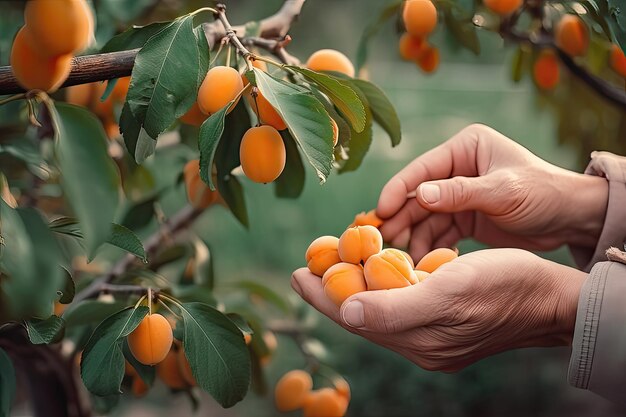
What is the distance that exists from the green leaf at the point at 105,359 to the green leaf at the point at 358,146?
282mm

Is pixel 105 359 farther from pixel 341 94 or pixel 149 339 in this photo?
pixel 341 94

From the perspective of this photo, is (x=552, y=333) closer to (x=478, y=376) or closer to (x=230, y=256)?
(x=478, y=376)

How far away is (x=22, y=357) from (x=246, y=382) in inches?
15.3

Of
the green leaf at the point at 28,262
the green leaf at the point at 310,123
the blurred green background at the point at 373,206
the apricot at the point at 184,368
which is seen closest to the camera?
the green leaf at the point at 28,262

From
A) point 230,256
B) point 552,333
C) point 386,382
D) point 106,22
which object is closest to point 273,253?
point 230,256

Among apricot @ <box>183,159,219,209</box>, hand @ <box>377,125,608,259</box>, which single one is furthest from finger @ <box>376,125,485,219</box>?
apricot @ <box>183,159,219,209</box>

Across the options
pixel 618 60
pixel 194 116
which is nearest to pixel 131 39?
pixel 194 116

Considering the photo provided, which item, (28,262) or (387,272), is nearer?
(28,262)

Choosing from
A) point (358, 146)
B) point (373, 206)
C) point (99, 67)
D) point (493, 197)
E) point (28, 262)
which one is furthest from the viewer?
point (373, 206)

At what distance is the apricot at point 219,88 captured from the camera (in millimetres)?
650

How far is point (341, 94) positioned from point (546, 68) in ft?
1.84

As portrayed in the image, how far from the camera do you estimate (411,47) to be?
3.30 ft

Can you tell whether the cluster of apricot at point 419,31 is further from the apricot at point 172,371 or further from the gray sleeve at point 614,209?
the apricot at point 172,371

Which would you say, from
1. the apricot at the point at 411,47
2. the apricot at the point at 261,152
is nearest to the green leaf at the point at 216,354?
the apricot at the point at 261,152
